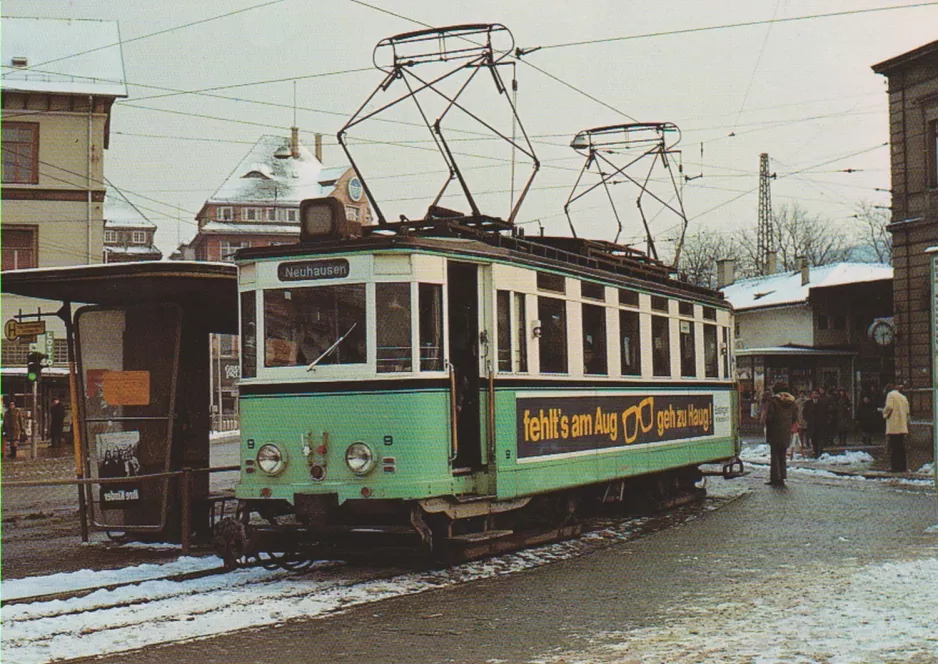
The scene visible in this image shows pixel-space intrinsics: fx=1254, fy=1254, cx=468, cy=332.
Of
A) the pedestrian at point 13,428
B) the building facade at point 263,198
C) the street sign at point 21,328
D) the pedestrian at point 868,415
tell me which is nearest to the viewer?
the street sign at point 21,328

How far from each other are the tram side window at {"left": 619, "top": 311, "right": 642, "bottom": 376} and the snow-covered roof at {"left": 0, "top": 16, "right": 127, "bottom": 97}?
29.0 m

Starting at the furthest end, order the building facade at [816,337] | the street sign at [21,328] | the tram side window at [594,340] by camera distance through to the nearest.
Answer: the building facade at [816,337], the street sign at [21,328], the tram side window at [594,340]

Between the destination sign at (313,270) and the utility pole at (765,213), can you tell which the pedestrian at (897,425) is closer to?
the destination sign at (313,270)

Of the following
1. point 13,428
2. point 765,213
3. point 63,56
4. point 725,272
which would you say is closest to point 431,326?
point 13,428

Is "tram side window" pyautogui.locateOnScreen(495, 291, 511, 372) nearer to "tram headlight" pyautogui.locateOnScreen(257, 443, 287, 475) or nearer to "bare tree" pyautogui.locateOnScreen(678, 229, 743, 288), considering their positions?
"tram headlight" pyautogui.locateOnScreen(257, 443, 287, 475)

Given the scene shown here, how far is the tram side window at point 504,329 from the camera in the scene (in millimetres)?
12188

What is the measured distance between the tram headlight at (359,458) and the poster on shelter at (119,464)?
11.8 feet

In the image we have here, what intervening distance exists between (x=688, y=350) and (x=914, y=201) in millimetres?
19186

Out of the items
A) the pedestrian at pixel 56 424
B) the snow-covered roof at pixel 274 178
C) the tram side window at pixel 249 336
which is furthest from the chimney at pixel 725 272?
the tram side window at pixel 249 336

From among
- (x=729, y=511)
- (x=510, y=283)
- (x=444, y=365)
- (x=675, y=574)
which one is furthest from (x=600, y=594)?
(x=729, y=511)

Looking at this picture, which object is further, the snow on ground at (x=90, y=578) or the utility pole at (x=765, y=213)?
the utility pole at (x=765, y=213)

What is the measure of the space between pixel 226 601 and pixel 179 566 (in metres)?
2.26

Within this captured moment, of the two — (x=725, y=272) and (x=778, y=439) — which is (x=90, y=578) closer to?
(x=778, y=439)

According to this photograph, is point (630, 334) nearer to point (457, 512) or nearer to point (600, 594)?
point (457, 512)
